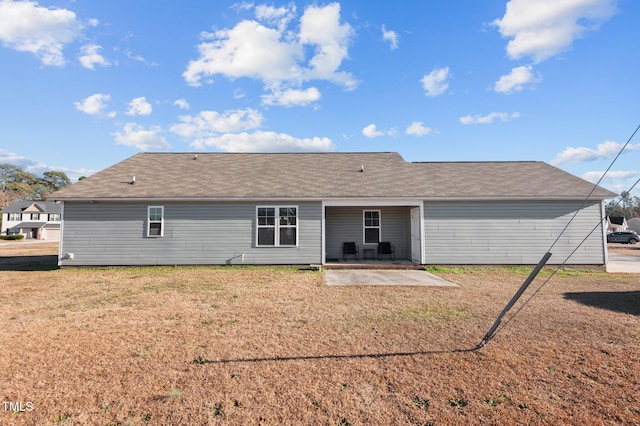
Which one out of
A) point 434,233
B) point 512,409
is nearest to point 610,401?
point 512,409

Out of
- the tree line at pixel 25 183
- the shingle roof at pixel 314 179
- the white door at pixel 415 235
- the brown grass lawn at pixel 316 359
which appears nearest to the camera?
the brown grass lawn at pixel 316 359

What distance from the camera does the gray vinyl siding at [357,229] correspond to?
14344 mm

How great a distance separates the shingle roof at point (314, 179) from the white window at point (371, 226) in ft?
4.96

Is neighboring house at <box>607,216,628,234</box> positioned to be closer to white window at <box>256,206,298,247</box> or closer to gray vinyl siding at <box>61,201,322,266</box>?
white window at <box>256,206,298,247</box>

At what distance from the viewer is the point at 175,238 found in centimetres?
1249

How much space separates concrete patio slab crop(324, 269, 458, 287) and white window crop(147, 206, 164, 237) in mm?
6682

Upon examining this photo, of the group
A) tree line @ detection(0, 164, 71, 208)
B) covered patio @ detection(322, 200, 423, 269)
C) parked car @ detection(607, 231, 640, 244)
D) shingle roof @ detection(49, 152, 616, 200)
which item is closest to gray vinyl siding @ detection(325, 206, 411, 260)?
covered patio @ detection(322, 200, 423, 269)

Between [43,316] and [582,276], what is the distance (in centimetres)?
1521

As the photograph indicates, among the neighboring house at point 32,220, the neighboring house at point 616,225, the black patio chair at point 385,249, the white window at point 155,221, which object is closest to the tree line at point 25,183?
the neighboring house at point 32,220

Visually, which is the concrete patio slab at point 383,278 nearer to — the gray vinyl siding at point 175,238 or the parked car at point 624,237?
the gray vinyl siding at point 175,238

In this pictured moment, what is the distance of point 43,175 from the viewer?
268ft

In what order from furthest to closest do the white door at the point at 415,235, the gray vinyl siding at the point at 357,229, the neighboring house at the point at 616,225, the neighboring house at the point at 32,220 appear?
the neighboring house at the point at 616,225 < the neighboring house at the point at 32,220 < the gray vinyl siding at the point at 357,229 < the white door at the point at 415,235

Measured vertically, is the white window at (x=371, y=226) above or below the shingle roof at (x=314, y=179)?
below

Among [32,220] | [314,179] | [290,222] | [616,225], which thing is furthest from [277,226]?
[616,225]
